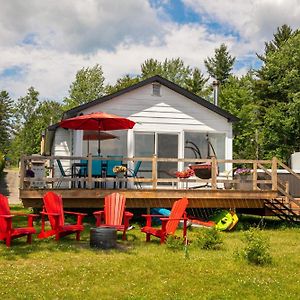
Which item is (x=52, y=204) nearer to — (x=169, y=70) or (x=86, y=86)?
(x=86, y=86)

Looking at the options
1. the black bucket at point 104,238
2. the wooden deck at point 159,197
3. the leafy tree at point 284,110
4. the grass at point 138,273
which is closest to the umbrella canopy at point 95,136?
the wooden deck at point 159,197

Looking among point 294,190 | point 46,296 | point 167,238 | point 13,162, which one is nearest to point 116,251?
point 167,238

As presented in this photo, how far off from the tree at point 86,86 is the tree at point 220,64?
40.9 ft

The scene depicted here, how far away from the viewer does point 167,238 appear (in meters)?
8.74

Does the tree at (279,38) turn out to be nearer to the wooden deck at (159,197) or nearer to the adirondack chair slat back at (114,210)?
the wooden deck at (159,197)

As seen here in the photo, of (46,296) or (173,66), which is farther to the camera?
(173,66)

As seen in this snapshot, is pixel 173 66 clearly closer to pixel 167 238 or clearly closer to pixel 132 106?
pixel 132 106

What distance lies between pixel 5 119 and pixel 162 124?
5178 centimetres

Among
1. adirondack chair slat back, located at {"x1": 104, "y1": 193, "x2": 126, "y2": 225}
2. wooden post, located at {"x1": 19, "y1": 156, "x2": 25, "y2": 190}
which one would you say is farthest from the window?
adirondack chair slat back, located at {"x1": 104, "y1": 193, "x2": 126, "y2": 225}

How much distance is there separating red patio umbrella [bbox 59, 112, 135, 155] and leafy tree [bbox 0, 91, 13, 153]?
49707mm

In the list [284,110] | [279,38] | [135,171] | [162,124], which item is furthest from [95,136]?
[279,38]

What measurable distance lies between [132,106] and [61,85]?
40231 mm

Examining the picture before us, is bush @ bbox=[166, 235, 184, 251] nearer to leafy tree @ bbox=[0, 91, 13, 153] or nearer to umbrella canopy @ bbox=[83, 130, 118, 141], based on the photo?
umbrella canopy @ bbox=[83, 130, 118, 141]

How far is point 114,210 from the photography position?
10.1 m
